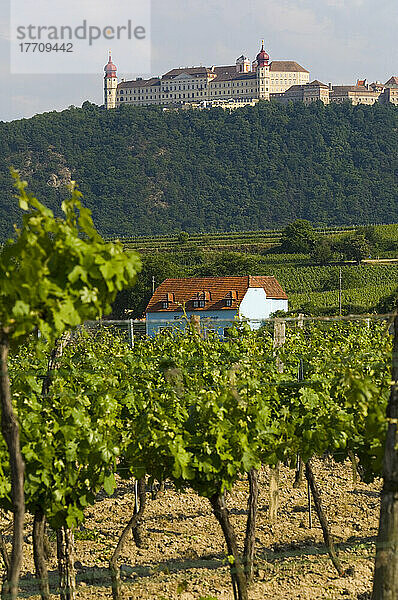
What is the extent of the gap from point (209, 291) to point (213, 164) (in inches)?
2833

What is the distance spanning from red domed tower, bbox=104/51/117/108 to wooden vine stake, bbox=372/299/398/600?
143 metres

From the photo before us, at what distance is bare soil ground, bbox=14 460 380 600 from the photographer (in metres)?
6.73

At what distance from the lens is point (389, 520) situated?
3.88 m

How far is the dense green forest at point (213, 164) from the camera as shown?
100188 millimetres

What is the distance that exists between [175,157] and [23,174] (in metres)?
18.9

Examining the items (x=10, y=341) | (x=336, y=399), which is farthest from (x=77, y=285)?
(x=336, y=399)

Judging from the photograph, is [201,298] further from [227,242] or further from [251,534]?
[251,534]

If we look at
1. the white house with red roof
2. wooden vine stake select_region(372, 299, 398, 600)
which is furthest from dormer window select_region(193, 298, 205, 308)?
wooden vine stake select_region(372, 299, 398, 600)

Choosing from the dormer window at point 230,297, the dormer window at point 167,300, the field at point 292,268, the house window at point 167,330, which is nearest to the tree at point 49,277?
the house window at point 167,330

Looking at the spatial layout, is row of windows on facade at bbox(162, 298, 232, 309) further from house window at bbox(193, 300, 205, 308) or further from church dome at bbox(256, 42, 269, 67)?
church dome at bbox(256, 42, 269, 67)

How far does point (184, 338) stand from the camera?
350 inches

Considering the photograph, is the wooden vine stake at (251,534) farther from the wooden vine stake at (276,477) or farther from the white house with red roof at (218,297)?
the white house with red roof at (218,297)

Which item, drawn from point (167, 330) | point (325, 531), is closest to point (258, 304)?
point (167, 330)

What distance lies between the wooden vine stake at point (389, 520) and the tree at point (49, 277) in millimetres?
1338
